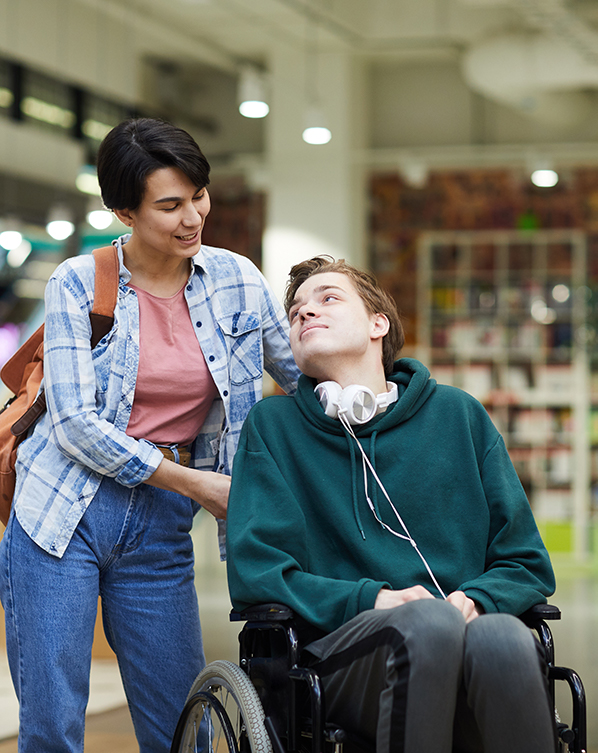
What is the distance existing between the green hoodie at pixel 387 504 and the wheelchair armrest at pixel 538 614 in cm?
2

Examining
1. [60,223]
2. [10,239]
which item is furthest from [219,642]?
[60,223]

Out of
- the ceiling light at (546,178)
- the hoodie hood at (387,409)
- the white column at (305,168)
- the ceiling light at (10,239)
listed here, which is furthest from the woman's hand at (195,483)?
the ceiling light at (546,178)

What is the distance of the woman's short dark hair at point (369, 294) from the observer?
1.89 meters

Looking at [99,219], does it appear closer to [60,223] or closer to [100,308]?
[60,223]

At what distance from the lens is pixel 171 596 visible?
1812 mm

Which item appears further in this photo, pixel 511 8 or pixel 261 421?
pixel 511 8

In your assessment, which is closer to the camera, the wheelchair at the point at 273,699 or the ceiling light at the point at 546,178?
the wheelchair at the point at 273,699

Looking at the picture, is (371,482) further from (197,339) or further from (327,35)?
(327,35)

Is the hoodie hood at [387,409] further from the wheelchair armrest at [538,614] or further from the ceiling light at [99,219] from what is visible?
the ceiling light at [99,219]

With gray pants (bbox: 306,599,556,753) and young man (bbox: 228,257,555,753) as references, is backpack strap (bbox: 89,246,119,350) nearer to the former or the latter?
young man (bbox: 228,257,555,753)

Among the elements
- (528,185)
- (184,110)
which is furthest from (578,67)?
(184,110)

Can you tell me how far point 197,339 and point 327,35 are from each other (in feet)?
22.9

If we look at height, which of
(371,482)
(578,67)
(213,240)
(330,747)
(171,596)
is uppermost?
(578,67)

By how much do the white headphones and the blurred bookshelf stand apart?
6.99 m
